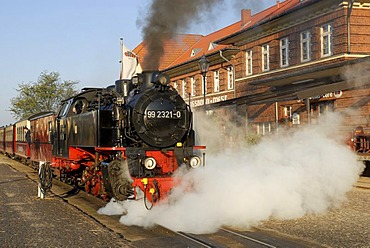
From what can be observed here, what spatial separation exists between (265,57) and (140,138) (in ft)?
54.7

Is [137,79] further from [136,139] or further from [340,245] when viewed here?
[340,245]

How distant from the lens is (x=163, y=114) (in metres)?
10.7

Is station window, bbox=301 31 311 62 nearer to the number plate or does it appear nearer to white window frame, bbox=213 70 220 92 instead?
white window frame, bbox=213 70 220 92

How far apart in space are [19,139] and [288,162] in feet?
76.8

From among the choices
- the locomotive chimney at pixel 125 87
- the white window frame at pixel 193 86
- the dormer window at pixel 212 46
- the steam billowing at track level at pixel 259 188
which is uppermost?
the dormer window at pixel 212 46

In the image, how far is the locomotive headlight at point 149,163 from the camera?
9.89 metres

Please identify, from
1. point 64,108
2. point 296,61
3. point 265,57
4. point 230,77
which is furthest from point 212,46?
point 64,108

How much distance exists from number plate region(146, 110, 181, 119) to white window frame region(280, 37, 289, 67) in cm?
1426

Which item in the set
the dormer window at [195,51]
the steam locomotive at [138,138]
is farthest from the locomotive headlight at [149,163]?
the dormer window at [195,51]

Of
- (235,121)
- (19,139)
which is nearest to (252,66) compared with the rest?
(235,121)

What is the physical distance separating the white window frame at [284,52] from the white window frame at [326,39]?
2.35 m

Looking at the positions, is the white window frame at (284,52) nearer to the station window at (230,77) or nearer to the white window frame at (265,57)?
the white window frame at (265,57)

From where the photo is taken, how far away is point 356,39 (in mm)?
20156

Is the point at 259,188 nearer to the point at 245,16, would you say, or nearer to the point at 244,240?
the point at 244,240
